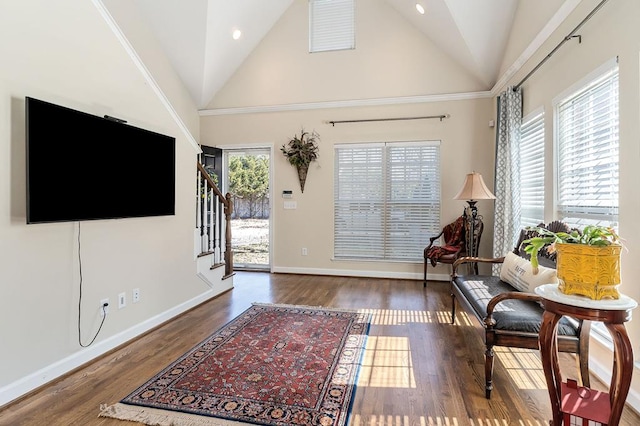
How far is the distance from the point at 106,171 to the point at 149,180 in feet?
1.68

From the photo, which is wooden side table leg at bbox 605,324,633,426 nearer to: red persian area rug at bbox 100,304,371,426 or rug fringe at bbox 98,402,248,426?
red persian area rug at bbox 100,304,371,426

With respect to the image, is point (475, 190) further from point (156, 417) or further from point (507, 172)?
point (156, 417)

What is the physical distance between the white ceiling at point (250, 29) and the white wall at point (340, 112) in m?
0.25

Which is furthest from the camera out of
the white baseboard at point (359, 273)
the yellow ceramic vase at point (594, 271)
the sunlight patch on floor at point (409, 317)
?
the white baseboard at point (359, 273)

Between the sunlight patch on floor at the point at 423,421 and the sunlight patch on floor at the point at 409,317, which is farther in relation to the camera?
the sunlight patch on floor at the point at 409,317

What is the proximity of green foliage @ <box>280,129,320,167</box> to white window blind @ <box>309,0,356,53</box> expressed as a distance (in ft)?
4.51

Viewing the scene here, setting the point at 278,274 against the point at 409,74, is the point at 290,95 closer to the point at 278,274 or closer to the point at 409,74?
the point at 409,74

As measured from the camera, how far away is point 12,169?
84.4 inches

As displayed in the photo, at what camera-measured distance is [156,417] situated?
196 cm

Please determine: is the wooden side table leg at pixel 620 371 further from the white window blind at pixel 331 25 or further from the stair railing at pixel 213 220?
the white window blind at pixel 331 25

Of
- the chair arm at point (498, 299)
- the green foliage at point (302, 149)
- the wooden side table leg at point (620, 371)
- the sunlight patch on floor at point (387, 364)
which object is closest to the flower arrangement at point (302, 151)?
the green foliage at point (302, 149)

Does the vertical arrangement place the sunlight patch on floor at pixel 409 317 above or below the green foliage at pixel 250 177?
below

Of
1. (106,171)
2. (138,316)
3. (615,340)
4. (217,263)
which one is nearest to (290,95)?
(217,263)

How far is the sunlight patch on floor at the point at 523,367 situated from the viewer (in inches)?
91.9
